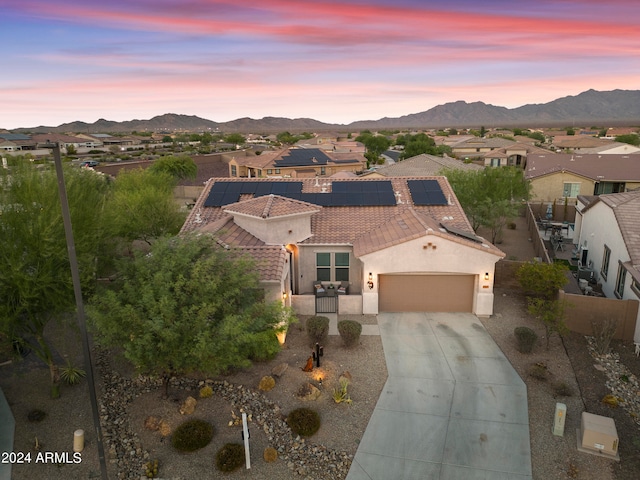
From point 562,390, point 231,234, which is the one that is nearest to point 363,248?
point 231,234

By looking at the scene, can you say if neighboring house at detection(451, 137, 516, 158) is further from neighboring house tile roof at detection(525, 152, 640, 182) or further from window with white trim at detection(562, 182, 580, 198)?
window with white trim at detection(562, 182, 580, 198)

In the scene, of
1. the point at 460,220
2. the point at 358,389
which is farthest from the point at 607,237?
the point at 358,389

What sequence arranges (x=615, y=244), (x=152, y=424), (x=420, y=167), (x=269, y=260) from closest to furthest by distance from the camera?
(x=152, y=424) < (x=269, y=260) < (x=615, y=244) < (x=420, y=167)

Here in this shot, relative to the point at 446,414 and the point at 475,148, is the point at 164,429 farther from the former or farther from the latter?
the point at 475,148

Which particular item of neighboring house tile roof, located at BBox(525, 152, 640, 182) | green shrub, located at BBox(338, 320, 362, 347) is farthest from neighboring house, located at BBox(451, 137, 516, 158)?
green shrub, located at BBox(338, 320, 362, 347)

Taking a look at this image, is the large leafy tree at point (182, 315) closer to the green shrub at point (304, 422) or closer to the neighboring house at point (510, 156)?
the green shrub at point (304, 422)

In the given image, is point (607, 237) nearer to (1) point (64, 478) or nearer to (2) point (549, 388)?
(2) point (549, 388)

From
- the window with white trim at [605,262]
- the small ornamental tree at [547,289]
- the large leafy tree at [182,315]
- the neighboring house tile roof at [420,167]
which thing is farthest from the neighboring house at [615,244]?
the neighboring house tile roof at [420,167]
